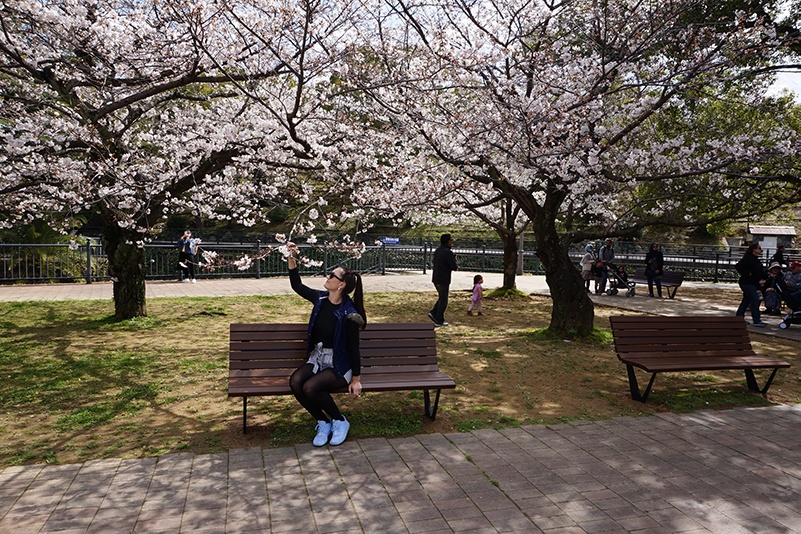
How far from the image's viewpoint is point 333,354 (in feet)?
16.6

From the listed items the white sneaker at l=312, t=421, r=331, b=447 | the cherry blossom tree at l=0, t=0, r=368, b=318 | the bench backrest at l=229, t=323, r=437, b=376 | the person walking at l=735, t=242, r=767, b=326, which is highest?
the cherry blossom tree at l=0, t=0, r=368, b=318

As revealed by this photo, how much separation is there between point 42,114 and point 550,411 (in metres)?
8.54

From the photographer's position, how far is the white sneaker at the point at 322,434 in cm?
484

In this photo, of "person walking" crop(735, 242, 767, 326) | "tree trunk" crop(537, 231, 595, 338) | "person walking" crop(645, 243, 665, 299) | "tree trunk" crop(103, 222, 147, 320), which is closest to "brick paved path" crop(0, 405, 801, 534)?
"tree trunk" crop(537, 231, 595, 338)

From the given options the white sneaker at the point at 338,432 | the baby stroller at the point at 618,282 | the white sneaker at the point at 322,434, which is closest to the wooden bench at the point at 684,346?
the white sneaker at the point at 338,432

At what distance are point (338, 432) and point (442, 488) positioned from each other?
3.88 ft

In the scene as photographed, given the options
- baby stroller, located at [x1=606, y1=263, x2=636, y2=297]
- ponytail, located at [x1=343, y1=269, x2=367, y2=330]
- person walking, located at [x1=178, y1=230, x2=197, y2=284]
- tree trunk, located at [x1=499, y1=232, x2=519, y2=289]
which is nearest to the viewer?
ponytail, located at [x1=343, y1=269, x2=367, y2=330]

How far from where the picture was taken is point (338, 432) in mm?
4938

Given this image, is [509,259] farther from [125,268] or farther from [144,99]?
[144,99]

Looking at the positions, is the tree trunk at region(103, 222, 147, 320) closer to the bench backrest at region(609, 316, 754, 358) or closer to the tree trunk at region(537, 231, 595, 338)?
the tree trunk at region(537, 231, 595, 338)

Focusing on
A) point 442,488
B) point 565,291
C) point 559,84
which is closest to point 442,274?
point 565,291

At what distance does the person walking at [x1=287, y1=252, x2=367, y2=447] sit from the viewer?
195 inches

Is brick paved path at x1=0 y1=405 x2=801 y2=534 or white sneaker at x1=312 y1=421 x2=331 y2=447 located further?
white sneaker at x1=312 y1=421 x2=331 y2=447

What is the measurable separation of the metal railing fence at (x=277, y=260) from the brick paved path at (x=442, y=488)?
5.32m
